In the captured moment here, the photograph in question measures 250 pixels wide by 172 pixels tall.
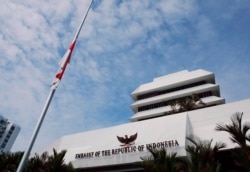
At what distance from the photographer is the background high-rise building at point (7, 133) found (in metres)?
122

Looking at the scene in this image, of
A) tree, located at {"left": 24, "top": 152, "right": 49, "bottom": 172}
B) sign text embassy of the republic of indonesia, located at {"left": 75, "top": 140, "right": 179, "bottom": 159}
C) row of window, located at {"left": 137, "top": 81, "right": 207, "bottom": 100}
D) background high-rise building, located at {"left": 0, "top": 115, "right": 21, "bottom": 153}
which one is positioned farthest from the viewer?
background high-rise building, located at {"left": 0, "top": 115, "right": 21, "bottom": 153}

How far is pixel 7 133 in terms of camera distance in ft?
407

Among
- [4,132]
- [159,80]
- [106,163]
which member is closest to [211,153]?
[106,163]

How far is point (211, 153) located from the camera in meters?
9.91

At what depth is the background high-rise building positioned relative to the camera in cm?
12218

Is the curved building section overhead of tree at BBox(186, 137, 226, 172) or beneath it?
overhead

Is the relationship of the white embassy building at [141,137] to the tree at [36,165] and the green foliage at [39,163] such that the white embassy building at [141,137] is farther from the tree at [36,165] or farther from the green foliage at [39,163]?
the tree at [36,165]

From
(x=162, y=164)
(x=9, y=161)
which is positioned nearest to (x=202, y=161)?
(x=162, y=164)

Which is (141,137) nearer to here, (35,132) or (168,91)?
(35,132)

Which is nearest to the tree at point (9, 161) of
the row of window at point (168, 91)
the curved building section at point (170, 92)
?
the curved building section at point (170, 92)

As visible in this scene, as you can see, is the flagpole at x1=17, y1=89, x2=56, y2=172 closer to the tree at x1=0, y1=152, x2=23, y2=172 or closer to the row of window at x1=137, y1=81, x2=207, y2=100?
the tree at x1=0, y1=152, x2=23, y2=172

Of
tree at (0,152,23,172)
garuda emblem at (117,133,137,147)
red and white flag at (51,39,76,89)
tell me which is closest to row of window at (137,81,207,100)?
garuda emblem at (117,133,137,147)

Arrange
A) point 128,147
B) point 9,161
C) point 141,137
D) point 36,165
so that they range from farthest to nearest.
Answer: point 141,137
point 128,147
point 9,161
point 36,165

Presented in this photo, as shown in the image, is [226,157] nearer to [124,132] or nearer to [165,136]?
[165,136]
